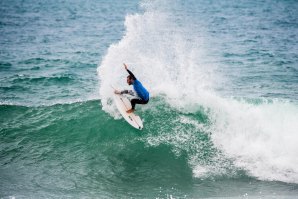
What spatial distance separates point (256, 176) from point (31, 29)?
99.1ft

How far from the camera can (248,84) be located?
1877 centimetres

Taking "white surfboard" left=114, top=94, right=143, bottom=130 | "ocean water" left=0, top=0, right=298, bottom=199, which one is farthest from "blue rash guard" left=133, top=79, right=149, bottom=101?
"ocean water" left=0, top=0, right=298, bottom=199

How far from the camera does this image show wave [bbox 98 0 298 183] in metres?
11.2

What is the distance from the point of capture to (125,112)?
13.0 meters

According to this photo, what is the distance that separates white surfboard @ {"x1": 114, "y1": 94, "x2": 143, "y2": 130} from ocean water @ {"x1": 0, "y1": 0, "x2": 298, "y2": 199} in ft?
1.79

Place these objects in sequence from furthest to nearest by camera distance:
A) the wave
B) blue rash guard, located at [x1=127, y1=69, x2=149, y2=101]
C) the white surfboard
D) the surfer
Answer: the white surfboard → blue rash guard, located at [x1=127, y1=69, x2=149, y2=101] → the surfer → the wave

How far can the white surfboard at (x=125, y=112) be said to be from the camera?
12625 millimetres

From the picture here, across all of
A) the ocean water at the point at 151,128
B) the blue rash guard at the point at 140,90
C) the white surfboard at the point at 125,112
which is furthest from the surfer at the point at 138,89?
the ocean water at the point at 151,128

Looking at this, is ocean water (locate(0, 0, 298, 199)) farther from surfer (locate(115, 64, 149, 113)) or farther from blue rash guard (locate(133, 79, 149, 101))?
blue rash guard (locate(133, 79, 149, 101))

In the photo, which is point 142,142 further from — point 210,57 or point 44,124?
point 210,57

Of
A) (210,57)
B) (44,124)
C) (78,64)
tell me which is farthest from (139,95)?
(210,57)

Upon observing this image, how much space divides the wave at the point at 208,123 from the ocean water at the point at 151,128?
0.04 m

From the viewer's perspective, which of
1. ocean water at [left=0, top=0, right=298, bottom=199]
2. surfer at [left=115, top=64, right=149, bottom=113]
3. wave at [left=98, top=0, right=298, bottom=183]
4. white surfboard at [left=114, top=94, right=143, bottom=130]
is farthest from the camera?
white surfboard at [left=114, top=94, right=143, bottom=130]

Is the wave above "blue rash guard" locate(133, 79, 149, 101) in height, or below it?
below
